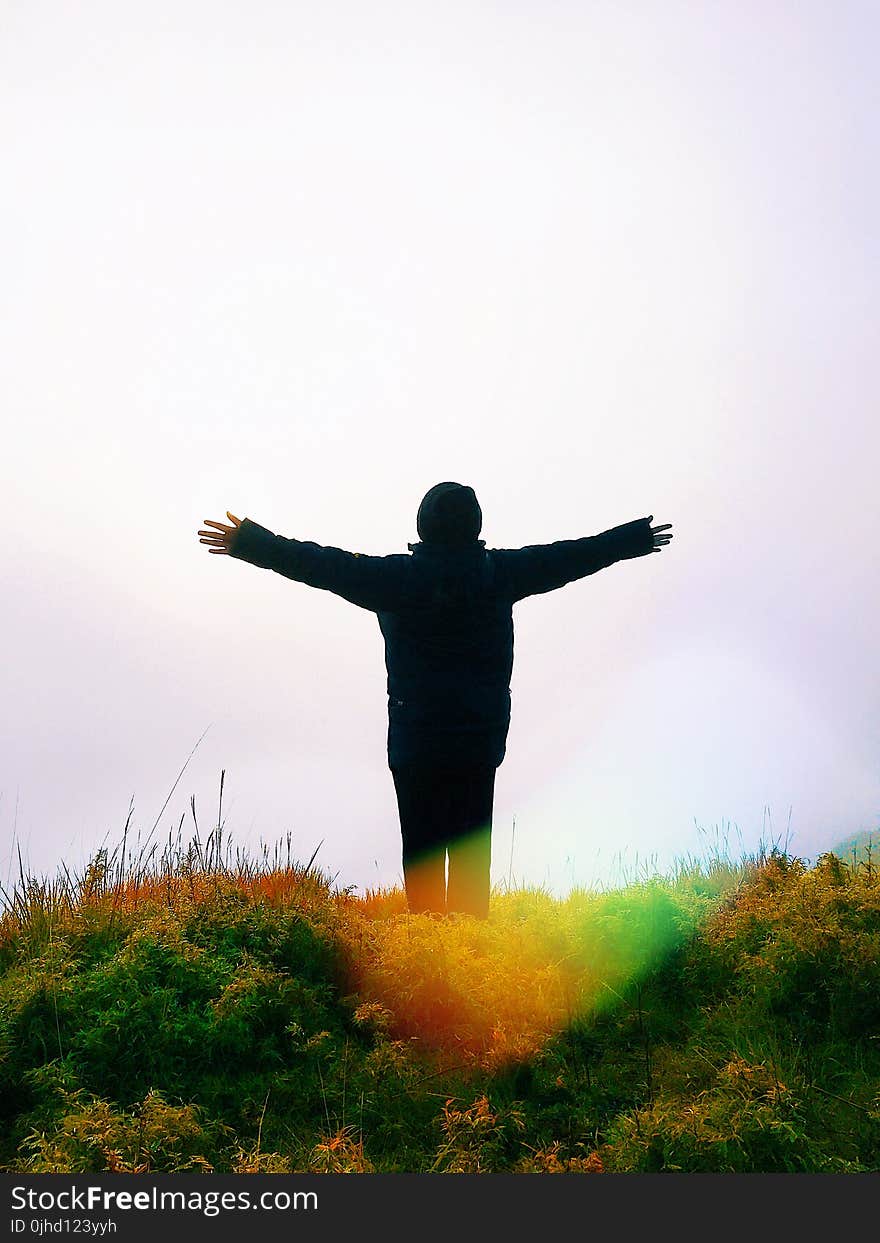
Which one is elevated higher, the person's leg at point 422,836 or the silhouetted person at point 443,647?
the silhouetted person at point 443,647

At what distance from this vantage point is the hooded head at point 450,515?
744cm

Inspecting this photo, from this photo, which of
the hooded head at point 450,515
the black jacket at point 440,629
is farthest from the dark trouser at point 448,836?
the hooded head at point 450,515

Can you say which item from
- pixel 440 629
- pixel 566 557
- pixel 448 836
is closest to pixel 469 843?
pixel 448 836

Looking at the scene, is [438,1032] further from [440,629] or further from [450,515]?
[450,515]

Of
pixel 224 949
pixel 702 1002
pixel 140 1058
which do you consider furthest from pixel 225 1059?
pixel 702 1002

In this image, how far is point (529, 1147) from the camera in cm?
471

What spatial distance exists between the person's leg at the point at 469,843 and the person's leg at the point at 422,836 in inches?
3.6

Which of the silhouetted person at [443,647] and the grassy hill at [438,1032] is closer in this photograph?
the grassy hill at [438,1032]

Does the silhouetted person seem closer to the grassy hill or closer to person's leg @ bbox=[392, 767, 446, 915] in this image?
person's leg @ bbox=[392, 767, 446, 915]

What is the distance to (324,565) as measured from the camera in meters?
7.35

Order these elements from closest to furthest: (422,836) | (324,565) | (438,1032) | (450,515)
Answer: (438,1032), (324,565), (450,515), (422,836)

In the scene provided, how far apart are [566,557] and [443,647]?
1.26m

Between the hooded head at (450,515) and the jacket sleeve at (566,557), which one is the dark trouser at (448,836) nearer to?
the jacket sleeve at (566,557)

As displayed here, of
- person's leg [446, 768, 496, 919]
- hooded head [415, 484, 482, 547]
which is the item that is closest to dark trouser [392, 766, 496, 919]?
person's leg [446, 768, 496, 919]
